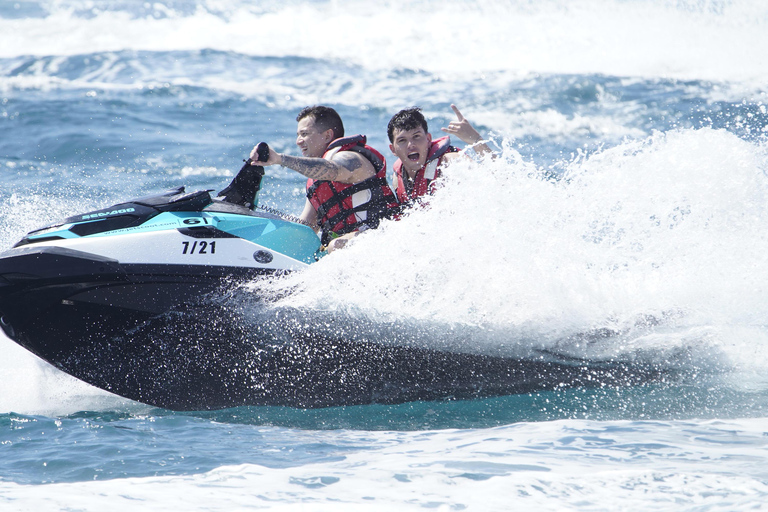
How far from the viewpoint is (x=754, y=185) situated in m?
3.90

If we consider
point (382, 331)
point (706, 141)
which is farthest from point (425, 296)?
point (706, 141)

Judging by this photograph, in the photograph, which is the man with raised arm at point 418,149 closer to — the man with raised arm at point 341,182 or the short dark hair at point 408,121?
the short dark hair at point 408,121

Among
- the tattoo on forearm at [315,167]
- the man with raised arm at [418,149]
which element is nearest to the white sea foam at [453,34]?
the man with raised arm at [418,149]

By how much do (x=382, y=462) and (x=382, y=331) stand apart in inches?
24.1

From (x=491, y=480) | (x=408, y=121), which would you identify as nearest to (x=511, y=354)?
(x=491, y=480)

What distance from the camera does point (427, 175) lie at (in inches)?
150

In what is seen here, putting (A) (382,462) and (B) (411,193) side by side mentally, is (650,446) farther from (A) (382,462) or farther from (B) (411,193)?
(B) (411,193)

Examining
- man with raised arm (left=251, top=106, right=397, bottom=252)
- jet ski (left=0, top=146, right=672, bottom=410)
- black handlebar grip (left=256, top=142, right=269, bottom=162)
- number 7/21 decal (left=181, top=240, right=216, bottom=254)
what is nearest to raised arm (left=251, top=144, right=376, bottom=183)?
man with raised arm (left=251, top=106, right=397, bottom=252)

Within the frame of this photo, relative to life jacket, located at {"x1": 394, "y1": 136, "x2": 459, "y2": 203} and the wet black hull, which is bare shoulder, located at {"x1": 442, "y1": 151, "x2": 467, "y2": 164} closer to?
life jacket, located at {"x1": 394, "y1": 136, "x2": 459, "y2": 203}

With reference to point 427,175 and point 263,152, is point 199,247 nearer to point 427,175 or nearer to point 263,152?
point 263,152

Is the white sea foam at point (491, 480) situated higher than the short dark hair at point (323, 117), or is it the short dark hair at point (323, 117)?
the short dark hair at point (323, 117)

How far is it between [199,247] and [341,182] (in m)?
0.77

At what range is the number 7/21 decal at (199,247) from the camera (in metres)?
3.10

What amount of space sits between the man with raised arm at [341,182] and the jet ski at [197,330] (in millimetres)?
346
